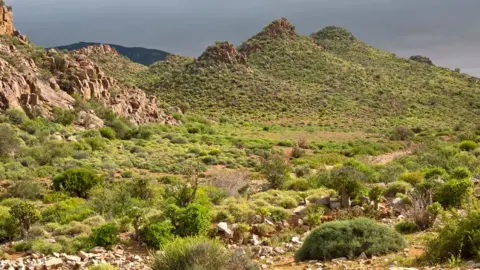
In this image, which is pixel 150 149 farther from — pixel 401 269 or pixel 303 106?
pixel 303 106

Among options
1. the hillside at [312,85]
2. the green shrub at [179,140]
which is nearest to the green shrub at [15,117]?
the green shrub at [179,140]

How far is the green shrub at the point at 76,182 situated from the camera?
735 inches

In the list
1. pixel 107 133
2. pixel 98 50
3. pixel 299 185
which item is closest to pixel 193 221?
pixel 299 185

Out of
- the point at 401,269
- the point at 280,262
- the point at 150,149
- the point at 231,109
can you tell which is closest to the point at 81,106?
the point at 150,149

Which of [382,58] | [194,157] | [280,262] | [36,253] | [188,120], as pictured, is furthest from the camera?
[382,58]

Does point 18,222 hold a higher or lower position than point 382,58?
lower

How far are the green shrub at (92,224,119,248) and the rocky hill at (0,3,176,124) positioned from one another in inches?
1124

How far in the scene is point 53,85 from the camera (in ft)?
140

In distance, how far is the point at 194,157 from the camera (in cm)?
3197

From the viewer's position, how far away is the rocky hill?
37188 mm

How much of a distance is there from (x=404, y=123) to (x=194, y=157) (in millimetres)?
37784

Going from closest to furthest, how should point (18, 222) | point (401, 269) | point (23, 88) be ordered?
point (401, 269), point (18, 222), point (23, 88)

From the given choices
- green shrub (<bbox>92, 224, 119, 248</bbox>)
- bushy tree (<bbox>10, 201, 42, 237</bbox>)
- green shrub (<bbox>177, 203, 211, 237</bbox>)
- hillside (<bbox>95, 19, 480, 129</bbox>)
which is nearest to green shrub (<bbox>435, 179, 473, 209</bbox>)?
green shrub (<bbox>177, 203, 211, 237</bbox>)

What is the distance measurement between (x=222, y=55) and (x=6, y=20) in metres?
41.6
